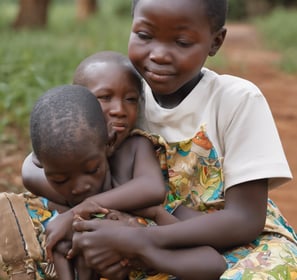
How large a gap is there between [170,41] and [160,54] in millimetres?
55

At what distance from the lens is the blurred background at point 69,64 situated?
5.40 meters

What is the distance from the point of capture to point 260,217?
2484 millimetres

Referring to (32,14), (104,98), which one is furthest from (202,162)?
(32,14)

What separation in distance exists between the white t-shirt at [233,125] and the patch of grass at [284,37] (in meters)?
8.00

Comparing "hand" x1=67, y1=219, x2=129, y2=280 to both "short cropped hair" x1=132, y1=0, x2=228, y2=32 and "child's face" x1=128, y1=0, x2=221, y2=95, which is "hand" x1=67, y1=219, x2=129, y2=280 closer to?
"child's face" x1=128, y1=0, x2=221, y2=95

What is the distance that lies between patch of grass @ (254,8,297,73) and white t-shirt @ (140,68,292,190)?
800 cm

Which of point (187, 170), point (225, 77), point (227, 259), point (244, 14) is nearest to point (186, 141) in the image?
point (187, 170)

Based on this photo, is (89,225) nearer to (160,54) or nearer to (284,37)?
(160,54)

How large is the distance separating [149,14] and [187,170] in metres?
0.54

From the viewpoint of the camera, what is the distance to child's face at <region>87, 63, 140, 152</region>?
8.32 ft

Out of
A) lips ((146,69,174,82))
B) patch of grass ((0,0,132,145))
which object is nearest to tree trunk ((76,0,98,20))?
patch of grass ((0,0,132,145))

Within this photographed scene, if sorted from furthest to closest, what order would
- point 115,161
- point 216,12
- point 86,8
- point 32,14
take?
point 86,8
point 32,14
point 115,161
point 216,12

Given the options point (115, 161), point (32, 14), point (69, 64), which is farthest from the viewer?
point (32, 14)

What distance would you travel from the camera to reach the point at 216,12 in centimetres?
244
